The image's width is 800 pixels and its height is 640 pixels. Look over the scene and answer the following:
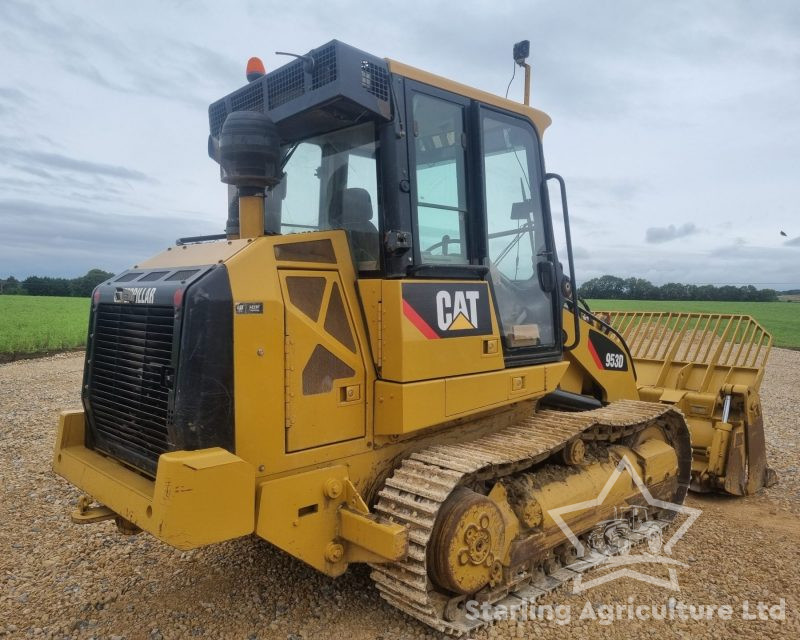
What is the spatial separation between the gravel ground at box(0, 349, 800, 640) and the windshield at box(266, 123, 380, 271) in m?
2.14

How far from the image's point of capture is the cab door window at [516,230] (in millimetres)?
4379

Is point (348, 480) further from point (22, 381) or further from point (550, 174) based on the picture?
point (22, 381)

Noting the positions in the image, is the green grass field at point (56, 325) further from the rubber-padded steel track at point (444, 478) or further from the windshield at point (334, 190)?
the rubber-padded steel track at point (444, 478)

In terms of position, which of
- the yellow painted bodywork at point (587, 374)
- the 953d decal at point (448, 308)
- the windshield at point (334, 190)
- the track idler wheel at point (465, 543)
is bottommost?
the track idler wheel at point (465, 543)

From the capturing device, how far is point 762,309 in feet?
134

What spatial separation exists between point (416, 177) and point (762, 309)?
43.9 meters

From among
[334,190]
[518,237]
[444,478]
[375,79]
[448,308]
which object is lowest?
[444,478]

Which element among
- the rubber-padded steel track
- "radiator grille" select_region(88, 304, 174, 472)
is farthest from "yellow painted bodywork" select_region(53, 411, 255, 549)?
the rubber-padded steel track

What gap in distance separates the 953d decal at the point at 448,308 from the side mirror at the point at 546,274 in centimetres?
73

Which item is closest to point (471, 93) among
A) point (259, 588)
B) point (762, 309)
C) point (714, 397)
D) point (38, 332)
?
point (259, 588)

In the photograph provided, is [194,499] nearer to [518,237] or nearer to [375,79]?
[375,79]

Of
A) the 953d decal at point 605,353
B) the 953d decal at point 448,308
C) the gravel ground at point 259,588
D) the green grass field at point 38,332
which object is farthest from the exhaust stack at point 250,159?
the green grass field at point 38,332

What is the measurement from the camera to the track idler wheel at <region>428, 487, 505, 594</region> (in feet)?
11.3

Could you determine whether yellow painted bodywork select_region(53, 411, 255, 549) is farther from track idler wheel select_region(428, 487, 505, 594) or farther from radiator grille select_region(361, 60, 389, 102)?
radiator grille select_region(361, 60, 389, 102)
